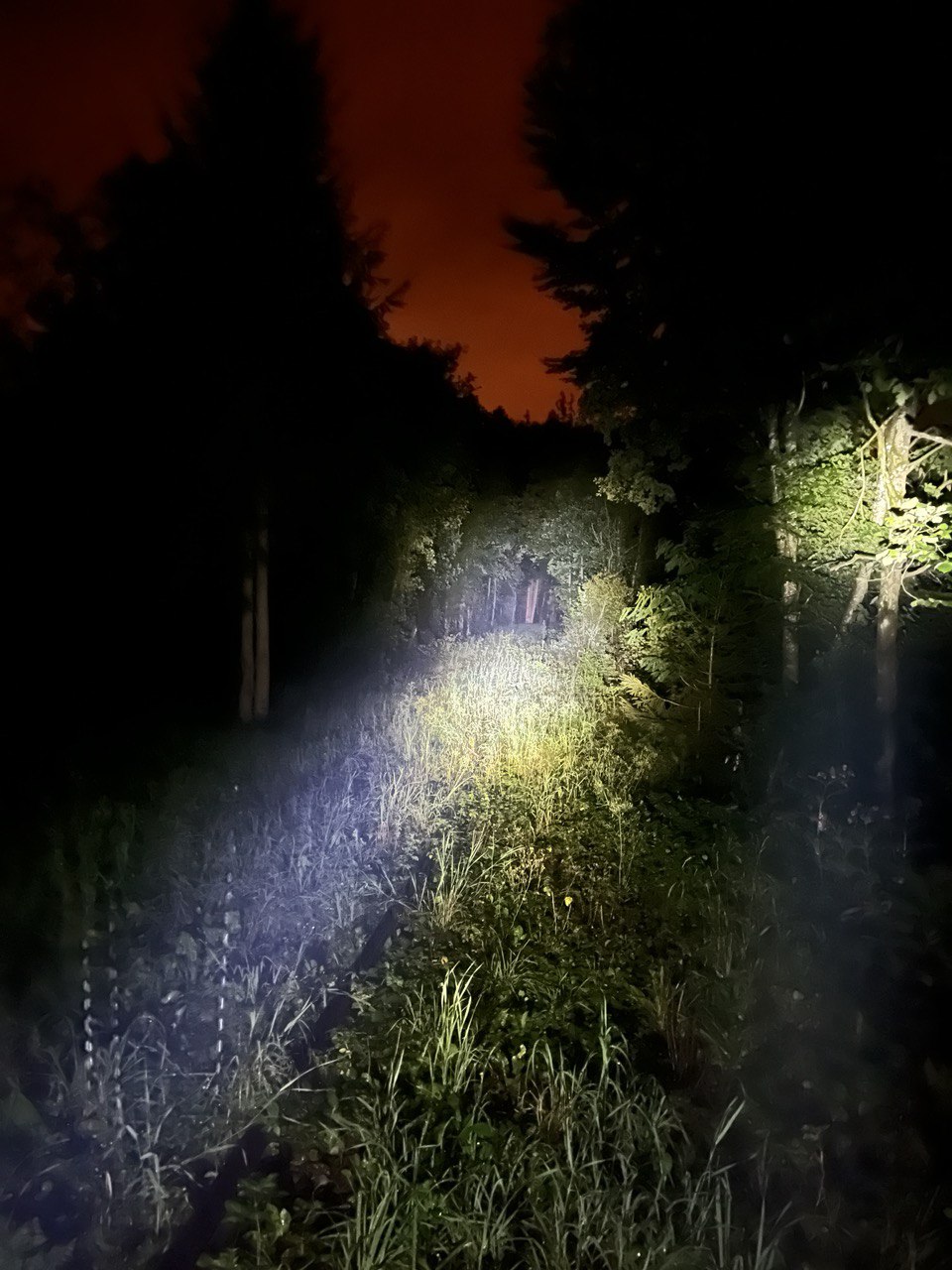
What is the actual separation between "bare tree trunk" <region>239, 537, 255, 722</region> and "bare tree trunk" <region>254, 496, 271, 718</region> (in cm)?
5

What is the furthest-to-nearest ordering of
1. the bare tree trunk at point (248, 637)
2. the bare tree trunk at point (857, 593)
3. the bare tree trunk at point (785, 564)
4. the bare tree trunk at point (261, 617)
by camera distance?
the bare tree trunk at point (248, 637) → the bare tree trunk at point (261, 617) → the bare tree trunk at point (785, 564) → the bare tree trunk at point (857, 593)

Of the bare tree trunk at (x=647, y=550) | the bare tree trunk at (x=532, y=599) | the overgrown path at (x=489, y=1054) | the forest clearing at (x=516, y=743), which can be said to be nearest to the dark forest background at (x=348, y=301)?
the forest clearing at (x=516, y=743)

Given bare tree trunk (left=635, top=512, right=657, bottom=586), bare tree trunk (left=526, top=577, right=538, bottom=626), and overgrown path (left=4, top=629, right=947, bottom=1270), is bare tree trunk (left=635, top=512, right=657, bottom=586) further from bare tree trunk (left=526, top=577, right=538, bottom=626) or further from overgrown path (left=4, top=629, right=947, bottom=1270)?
bare tree trunk (left=526, top=577, right=538, bottom=626)

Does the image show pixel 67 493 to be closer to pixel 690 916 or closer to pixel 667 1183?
pixel 690 916

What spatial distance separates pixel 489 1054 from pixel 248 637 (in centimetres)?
563

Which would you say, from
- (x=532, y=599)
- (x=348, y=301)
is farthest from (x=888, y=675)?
(x=532, y=599)

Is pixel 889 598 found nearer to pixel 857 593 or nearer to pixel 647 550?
pixel 857 593

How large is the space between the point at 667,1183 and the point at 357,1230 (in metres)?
1.00

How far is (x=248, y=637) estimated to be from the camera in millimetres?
7426

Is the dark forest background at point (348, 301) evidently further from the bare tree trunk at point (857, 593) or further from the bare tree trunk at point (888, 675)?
the bare tree trunk at point (888, 675)

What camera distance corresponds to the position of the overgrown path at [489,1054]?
78.8 inches

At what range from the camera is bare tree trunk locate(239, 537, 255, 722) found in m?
7.06

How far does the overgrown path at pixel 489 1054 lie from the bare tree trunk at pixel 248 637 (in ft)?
9.71

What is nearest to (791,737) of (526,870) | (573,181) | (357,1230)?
(526,870)
